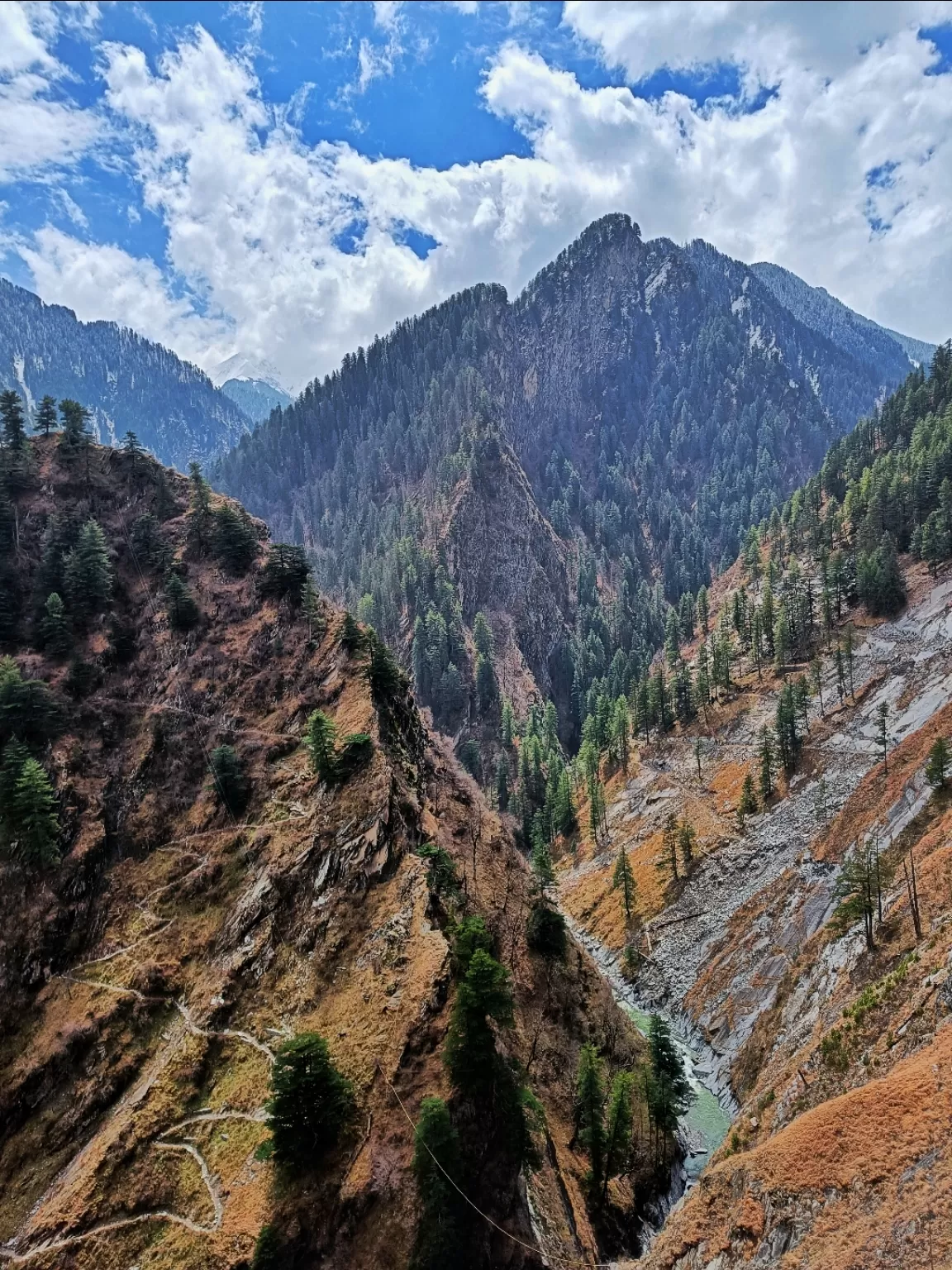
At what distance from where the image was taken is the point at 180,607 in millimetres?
66375

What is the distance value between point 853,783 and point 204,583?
8096cm

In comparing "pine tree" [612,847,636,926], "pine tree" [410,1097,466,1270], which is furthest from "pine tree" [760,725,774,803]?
"pine tree" [410,1097,466,1270]

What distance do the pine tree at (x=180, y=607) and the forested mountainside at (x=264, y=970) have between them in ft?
0.59

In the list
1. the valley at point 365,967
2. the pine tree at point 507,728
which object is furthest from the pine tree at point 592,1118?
the pine tree at point 507,728

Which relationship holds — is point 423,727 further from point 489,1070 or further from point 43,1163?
point 43,1163

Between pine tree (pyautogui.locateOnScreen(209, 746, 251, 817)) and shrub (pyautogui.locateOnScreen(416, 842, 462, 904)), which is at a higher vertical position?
pine tree (pyautogui.locateOnScreen(209, 746, 251, 817))

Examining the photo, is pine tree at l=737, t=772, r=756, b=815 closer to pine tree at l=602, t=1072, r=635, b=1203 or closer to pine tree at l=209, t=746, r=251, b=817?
pine tree at l=602, t=1072, r=635, b=1203

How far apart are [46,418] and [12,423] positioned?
6.53 meters

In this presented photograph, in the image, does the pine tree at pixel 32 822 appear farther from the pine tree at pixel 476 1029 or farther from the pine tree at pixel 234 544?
the pine tree at pixel 476 1029

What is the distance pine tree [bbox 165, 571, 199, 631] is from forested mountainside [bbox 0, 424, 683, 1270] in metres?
0.18

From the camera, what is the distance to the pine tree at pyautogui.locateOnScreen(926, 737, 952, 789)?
208 feet

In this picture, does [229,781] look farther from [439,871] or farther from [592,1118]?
[592,1118]

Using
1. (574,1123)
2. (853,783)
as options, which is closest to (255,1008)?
(574,1123)

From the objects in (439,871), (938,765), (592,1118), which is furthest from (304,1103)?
(938,765)
